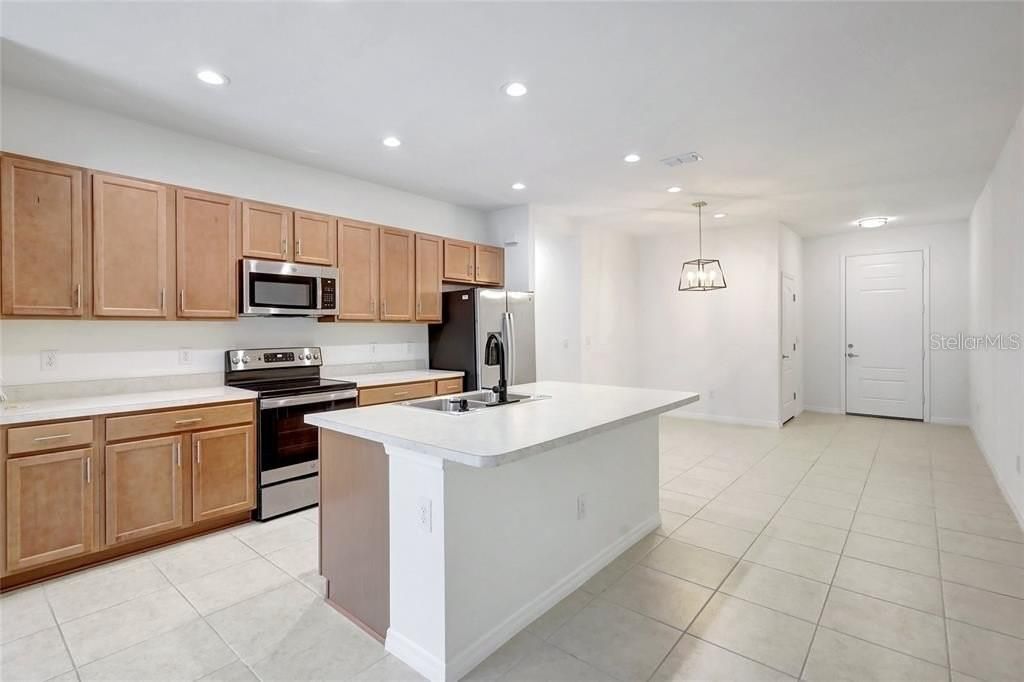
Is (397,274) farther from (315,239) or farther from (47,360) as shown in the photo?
(47,360)

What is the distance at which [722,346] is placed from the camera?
21.9 ft

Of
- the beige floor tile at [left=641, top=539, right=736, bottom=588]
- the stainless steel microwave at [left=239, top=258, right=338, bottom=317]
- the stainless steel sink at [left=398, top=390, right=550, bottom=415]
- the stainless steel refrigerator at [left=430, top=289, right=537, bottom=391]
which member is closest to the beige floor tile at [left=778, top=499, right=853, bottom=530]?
the beige floor tile at [left=641, top=539, right=736, bottom=588]

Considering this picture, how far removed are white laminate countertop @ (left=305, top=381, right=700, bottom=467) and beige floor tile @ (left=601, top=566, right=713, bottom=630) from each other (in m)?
0.87

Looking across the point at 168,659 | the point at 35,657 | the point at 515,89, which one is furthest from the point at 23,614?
the point at 515,89

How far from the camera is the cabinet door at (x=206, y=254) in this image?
10.5 ft

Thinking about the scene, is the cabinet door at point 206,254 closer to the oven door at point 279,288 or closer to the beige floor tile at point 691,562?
the oven door at point 279,288

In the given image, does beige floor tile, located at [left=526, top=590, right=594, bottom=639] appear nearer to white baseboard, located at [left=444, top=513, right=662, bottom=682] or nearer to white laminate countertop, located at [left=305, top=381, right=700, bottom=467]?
white baseboard, located at [left=444, top=513, right=662, bottom=682]

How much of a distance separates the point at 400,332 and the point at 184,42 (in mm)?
2949

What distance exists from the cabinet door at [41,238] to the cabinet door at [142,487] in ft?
2.84

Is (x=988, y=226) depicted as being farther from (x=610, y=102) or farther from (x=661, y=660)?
(x=661, y=660)

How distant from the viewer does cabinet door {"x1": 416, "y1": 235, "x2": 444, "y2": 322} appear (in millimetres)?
4633

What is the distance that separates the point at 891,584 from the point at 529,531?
6.21ft

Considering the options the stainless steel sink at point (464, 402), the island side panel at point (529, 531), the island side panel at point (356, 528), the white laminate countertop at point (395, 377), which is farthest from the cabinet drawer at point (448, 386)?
the island side panel at point (356, 528)

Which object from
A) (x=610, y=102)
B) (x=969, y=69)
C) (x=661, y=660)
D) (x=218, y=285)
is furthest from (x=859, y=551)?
(x=218, y=285)
